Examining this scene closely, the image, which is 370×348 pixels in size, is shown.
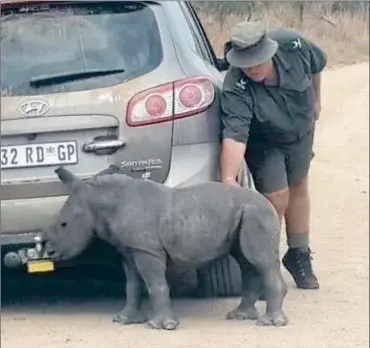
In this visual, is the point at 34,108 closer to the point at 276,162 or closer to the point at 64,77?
the point at 64,77

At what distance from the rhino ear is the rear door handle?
0.17m

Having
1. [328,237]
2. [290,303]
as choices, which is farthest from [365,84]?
[290,303]

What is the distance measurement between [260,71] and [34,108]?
3.95ft

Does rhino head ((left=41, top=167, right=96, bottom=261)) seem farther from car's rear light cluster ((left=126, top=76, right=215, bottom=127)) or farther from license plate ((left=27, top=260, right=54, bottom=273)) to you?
car's rear light cluster ((left=126, top=76, right=215, bottom=127))

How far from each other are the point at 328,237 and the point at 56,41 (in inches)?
127

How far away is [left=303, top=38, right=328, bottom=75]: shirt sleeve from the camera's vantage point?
7.78 m

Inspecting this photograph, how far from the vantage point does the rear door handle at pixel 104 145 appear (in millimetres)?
6914

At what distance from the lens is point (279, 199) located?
7.79m

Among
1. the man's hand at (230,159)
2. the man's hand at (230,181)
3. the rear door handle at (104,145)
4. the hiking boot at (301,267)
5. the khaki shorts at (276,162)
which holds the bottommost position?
the hiking boot at (301,267)

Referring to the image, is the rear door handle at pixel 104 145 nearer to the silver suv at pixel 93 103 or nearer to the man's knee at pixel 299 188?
the silver suv at pixel 93 103

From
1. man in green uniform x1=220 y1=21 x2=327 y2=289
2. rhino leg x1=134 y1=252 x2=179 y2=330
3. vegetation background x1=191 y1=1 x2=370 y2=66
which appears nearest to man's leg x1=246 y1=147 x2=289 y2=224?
man in green uniform x1=220 y1=21 x2=327 y2=289

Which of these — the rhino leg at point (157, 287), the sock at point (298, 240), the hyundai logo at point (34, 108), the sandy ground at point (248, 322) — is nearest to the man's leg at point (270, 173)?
the sock at point (298, 240)

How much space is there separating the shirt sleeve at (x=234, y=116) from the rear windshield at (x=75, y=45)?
413 mm

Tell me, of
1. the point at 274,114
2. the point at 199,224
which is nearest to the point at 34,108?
the point at 199,224
